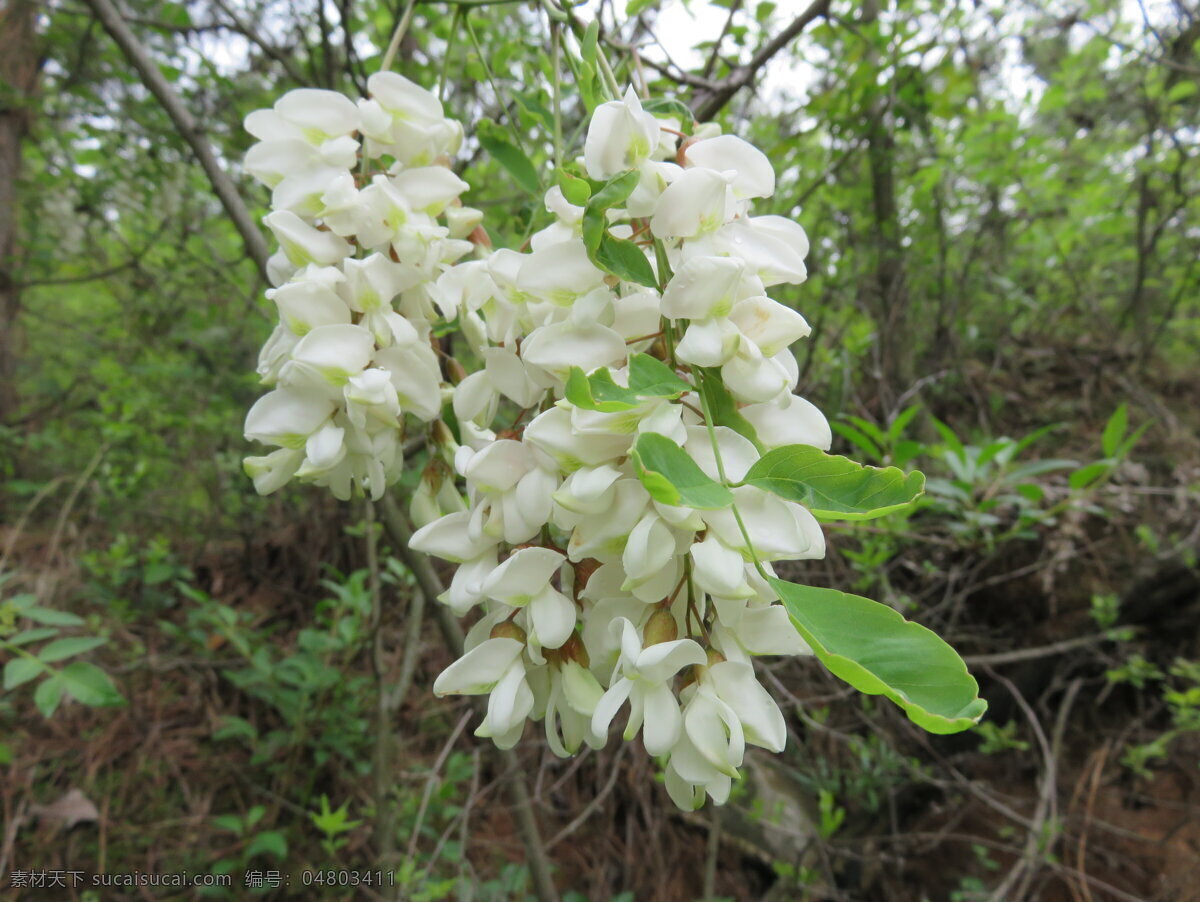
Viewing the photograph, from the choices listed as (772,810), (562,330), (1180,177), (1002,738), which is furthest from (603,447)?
(1180,177)

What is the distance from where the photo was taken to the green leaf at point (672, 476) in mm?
345

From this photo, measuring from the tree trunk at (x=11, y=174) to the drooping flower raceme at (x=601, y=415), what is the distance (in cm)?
289

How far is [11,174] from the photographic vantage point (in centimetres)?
279

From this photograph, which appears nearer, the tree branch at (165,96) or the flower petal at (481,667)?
the flower petal at (481,667)

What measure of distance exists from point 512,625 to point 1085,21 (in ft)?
8.77

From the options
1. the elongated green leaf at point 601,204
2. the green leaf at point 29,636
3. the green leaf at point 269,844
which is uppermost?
the elongated green leaf at point 601,204

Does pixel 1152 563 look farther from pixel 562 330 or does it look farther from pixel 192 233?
pixel 192 233

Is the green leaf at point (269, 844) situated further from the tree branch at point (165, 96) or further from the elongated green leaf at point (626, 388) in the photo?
the elongated green leaf at point (626, 388)

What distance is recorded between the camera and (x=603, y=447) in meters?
0.40

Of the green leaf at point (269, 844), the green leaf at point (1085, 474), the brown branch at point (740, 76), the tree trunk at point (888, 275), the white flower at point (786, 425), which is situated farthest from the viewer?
the tree trunk at point (888, 275)

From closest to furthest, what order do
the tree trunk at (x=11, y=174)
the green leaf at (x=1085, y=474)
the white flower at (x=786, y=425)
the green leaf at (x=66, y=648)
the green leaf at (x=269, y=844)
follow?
the white flower at (x=786, y=425) → the green leaf at (x=66, y=648) → the green leaf at (x=1085, y=474) → the green leaf at (x=269, y=844) → the tree trunk at (x=11, y=174)

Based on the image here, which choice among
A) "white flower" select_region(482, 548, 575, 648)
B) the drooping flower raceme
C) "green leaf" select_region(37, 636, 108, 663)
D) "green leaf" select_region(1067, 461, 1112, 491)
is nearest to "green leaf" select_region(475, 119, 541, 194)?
the drooping flower raceme

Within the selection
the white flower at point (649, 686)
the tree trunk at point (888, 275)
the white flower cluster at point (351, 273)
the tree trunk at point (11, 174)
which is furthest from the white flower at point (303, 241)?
the tree trunk at point (11, 174)

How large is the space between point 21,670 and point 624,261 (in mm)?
1097
